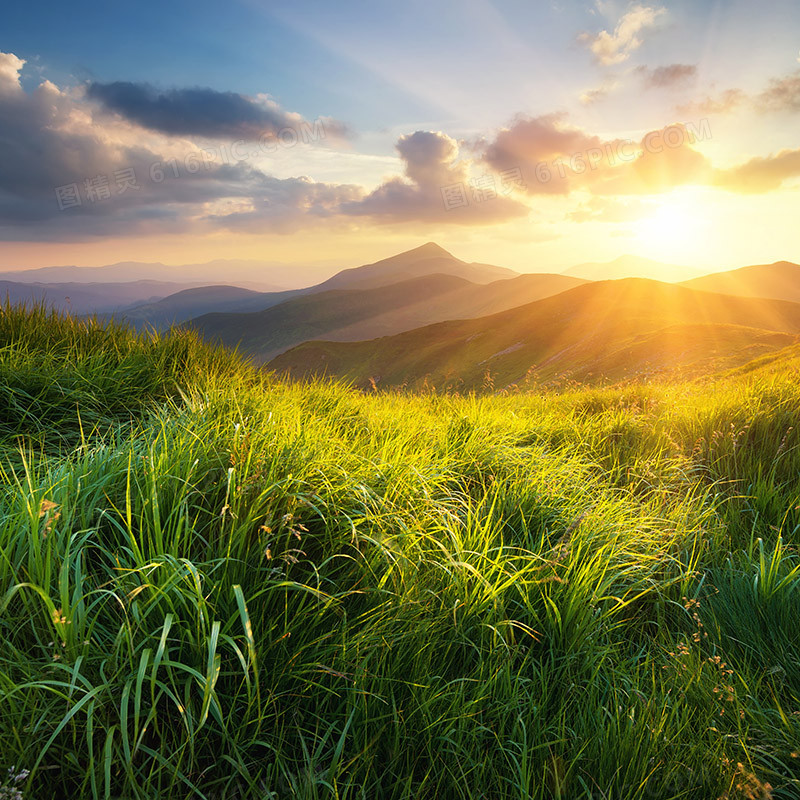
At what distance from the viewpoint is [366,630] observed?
2426mm

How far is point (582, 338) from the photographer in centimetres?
6981

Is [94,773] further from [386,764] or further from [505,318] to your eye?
[505,318]

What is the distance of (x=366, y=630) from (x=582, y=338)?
240 feet

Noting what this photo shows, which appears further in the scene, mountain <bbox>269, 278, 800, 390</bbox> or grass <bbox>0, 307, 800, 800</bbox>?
mountain <bbox>269, 278, 800, 390</bbox>

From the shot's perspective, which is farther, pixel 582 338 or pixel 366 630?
pixel 582 338

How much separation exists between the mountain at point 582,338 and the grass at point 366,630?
2905 cm

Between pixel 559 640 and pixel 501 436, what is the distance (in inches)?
117

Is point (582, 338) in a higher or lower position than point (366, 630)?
lower

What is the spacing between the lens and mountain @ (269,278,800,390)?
37.6m

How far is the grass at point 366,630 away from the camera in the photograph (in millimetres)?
1988

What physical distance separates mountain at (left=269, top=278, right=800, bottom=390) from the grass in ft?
95.3

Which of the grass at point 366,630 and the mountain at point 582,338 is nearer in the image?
the grass at point 366,630

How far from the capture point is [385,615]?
2607 mm

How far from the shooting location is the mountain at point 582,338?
3756 centimetres
